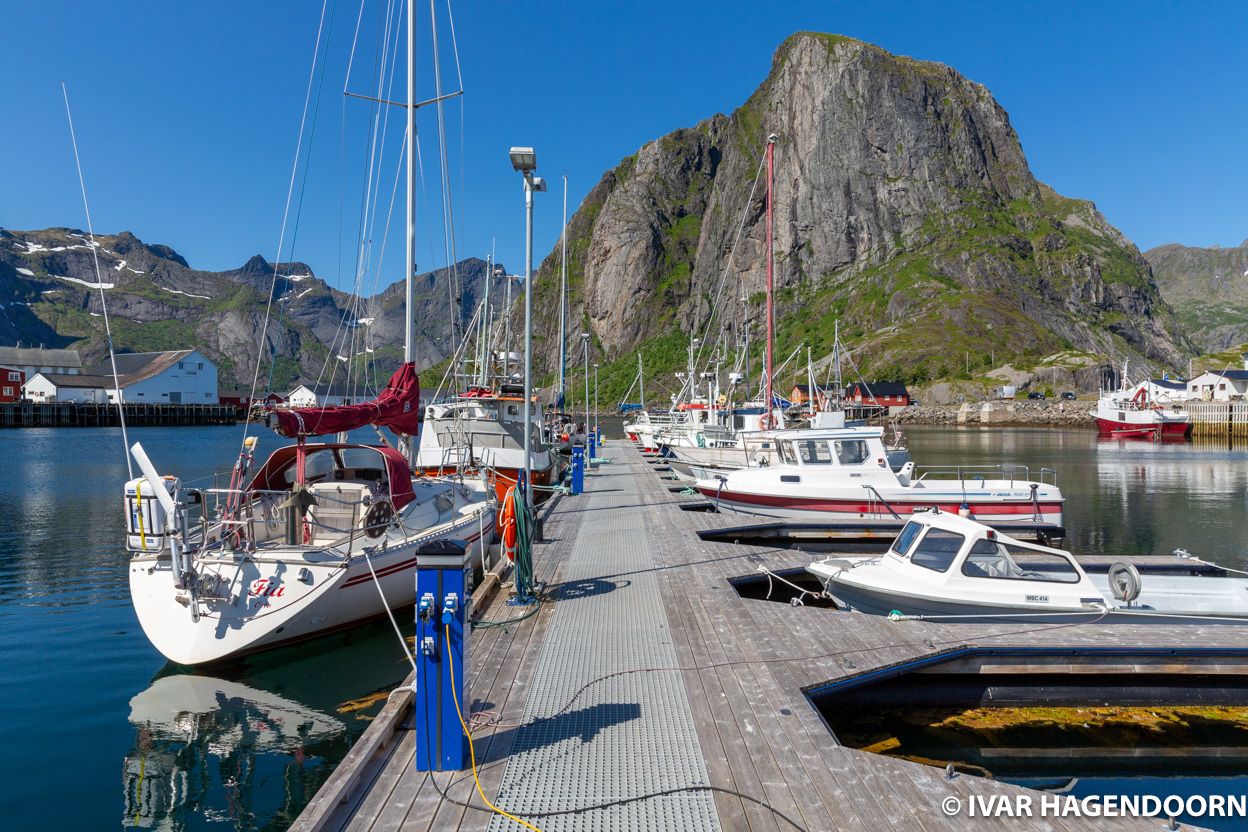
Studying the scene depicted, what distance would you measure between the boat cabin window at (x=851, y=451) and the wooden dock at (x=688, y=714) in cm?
973

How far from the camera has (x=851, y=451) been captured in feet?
68.5

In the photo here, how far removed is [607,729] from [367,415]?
326 inches

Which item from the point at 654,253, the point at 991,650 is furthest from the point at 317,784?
the point at 654,253

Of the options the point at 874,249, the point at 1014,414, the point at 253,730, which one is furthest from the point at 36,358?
the point at 1014,414

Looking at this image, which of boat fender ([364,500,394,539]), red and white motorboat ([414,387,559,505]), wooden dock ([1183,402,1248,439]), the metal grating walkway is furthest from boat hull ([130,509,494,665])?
wooden dock ([1183,402,1248,439])

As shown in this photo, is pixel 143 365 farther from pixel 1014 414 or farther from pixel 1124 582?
pixel 1124 582

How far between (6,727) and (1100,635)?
1373 cm

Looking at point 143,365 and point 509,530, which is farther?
point 143,365

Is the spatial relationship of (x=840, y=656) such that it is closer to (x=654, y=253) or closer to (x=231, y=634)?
(x=231, y=634)

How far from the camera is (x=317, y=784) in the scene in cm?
770

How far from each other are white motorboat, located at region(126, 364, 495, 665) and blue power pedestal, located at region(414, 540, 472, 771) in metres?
2.66

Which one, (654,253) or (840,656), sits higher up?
(654,253)

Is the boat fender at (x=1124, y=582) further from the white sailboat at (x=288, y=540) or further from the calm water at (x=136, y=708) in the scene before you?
the calm water at (x=136, y=708)

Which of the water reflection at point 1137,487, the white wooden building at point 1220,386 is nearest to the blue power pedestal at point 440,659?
the water reflection at point 1137,487
